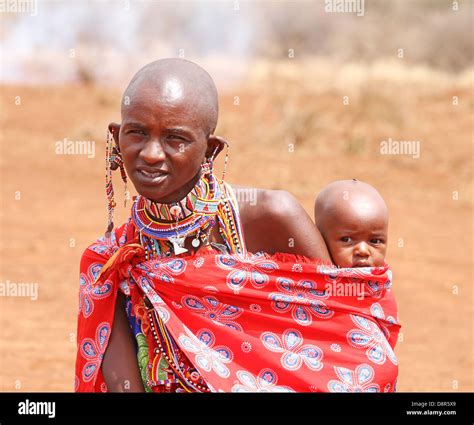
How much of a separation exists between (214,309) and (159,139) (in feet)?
2.20

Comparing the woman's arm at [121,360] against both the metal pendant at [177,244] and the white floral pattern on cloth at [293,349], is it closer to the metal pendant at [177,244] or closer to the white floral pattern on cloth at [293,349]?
the metal pendant at [177,244]

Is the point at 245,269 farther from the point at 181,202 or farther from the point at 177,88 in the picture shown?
the point at 177,88

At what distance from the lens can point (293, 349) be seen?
343cm

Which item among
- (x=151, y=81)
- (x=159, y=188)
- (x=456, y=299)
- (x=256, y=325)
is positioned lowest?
(x=456, y=299)

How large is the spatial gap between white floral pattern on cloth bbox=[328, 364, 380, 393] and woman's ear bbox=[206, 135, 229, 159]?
2.97ft

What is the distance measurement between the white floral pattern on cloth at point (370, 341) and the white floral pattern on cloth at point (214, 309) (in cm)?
43

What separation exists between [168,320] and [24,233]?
26.0 ft

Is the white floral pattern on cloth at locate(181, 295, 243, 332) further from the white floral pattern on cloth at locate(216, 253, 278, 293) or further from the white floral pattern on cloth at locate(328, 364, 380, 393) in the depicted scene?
the white floral pattern on cloth at locate(328, 364, 380, 393)

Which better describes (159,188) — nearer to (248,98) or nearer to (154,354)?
(154,354)

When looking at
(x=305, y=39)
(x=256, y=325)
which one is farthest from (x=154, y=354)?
(x=305, y=39)

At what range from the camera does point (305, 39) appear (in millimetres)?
34312

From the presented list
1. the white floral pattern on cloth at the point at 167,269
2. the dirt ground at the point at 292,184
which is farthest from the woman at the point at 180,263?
the dirt ground at the point at 292,184

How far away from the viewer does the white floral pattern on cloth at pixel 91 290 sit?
3.48 meters

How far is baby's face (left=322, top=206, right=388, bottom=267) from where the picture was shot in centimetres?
361
